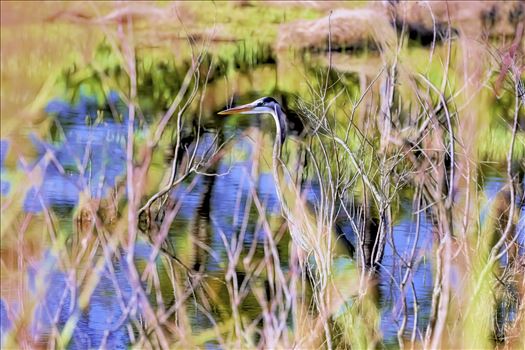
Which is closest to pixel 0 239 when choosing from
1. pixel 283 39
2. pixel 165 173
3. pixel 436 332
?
pixel 165 173

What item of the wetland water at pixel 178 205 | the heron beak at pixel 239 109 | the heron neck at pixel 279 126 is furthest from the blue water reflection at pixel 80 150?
the heron neck at pixel 279 126

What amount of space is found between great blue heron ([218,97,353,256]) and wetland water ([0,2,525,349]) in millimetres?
33

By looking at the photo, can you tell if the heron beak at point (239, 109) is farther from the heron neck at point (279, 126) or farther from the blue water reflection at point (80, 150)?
the blue water reflection at point (80, 150)

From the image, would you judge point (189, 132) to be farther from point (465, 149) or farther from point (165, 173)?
point (465, 149)

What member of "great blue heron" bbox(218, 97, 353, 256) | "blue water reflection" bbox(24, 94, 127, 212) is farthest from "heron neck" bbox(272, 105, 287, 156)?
"blue water reflection" bbox(24, 94, 127, 212)

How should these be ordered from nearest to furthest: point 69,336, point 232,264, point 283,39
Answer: point 232,264
point 69,336
point 283,39

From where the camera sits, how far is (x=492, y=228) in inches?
108

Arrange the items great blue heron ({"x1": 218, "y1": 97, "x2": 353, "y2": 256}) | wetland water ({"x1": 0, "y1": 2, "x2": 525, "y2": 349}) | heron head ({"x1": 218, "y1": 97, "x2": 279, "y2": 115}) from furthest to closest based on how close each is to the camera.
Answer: heron head ({"x1": 218, "y1": 97, "x2": 279, "y2": 115}), wetland water ({"x1": 0, "y1": 2, "x2": 525, "y2": 349}), great blue heron ({"x1": 218, "y1": 97, "x2": 353, "y2": 256})

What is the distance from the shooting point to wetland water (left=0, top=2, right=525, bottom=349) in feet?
8.64

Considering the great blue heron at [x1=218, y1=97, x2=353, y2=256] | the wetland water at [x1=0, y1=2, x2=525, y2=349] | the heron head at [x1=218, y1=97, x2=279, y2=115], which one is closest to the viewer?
the great blue heron at [x1=218, y1=97, x2=353, y2=256]

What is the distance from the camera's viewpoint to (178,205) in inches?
107

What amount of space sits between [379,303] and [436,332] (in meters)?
0.31

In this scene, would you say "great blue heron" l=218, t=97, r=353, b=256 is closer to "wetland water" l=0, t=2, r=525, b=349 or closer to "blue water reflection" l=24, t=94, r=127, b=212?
"wetland water" l=0, t=2, r=525, b=349

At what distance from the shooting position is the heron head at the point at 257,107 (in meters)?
2.76
